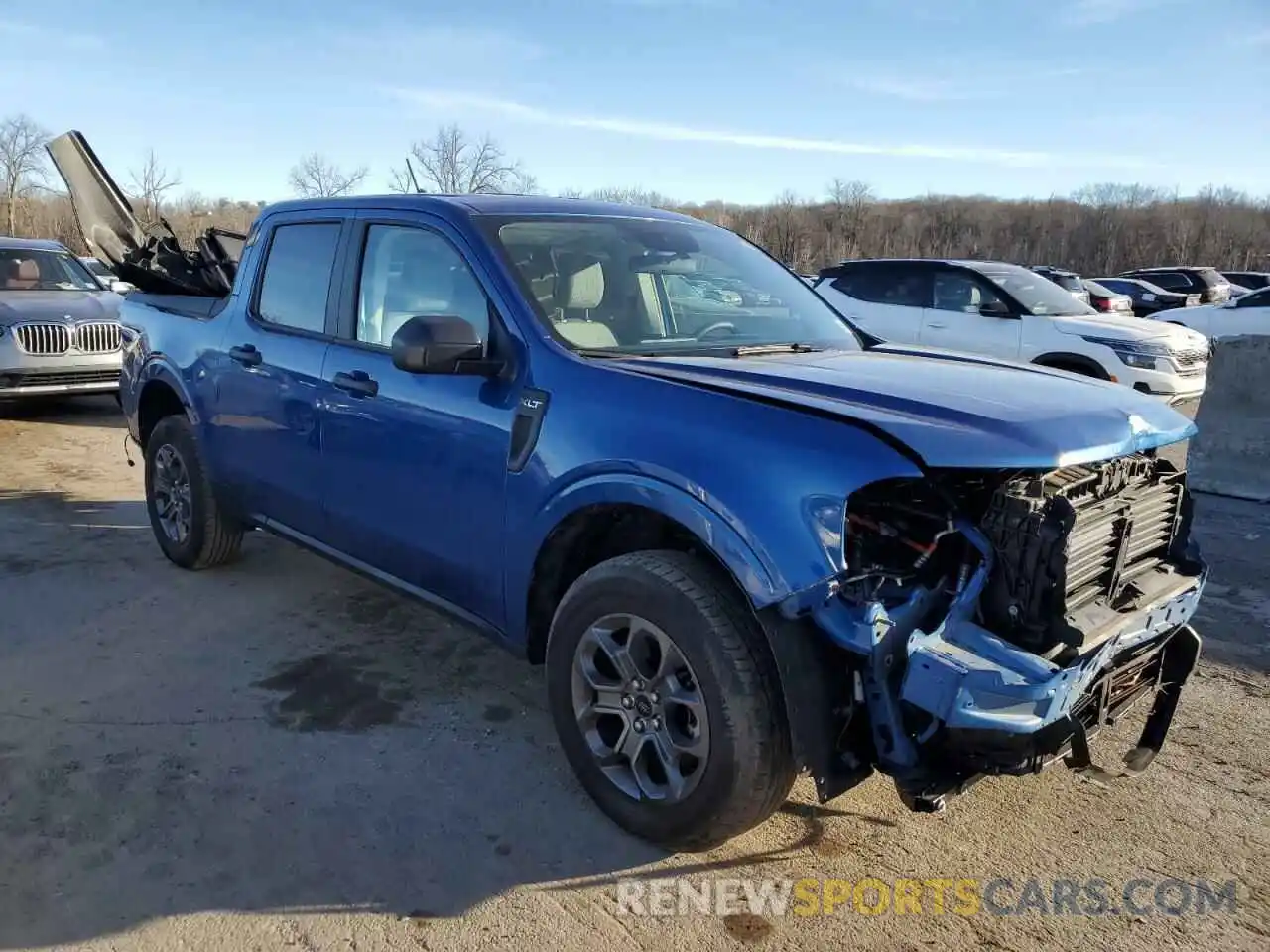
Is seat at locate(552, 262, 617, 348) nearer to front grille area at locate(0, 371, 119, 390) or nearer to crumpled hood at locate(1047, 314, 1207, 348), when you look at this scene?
crumpled hood at locate(1047, 314, 1207, 348)

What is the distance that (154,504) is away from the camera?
18.4 ft

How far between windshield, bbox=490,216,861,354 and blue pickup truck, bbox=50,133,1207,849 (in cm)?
1

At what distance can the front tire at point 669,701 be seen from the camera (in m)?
2.67

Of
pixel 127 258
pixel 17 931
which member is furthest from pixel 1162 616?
pixel 127 258

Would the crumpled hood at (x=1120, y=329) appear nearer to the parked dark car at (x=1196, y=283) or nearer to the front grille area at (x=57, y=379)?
the front grille area at (x=57, y=379)

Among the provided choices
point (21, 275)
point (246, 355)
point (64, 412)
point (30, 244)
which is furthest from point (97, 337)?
point (246, 355)

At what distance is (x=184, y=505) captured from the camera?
17.6 ft

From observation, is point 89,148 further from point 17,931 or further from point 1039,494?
point 1039,494

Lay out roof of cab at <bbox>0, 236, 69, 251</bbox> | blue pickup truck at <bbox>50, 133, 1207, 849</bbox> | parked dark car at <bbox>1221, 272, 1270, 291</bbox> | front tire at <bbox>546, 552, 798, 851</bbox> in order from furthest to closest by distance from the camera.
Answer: parked dark car at <bbox>1221, 272, 1270, 291</bbox> < roof of cab at <bbox>0, 236, 69, 251</bbox> < front tire at <bbox>546, 552, 798, 851</bbox> < blue pickup truck at <bbox>50, 133, 1207, 849</bbox>

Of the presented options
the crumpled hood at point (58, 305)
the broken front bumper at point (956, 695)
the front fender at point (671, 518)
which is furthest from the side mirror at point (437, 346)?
the crumpled hood at point (58, 305)

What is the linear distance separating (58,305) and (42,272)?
120cm

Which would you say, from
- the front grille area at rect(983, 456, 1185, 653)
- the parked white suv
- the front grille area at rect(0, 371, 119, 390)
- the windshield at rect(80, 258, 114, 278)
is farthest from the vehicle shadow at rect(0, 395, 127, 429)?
the front grille area at rect(983, 456, 1185, 653)

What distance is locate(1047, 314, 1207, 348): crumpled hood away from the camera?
997 cm

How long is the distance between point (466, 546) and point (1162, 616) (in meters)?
2.24
